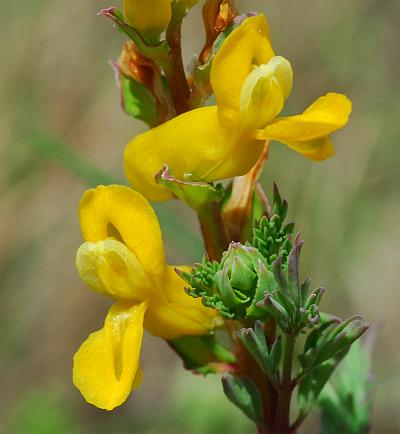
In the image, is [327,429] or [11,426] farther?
[11,426]

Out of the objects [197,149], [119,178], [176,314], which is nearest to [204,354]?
[176,314]

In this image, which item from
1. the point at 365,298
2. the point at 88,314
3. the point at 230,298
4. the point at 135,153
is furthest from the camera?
the point at 88,314

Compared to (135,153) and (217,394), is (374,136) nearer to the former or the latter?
(217,394)

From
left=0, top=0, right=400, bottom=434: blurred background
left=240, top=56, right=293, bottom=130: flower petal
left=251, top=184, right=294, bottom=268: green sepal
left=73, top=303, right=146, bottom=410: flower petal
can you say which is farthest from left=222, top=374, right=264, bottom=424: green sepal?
left=0, top=0, right=400, bottom=434: blurred background

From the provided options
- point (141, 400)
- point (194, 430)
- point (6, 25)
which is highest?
point (6, 25)

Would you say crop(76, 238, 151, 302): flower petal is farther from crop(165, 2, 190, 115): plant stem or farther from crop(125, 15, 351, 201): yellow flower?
crop(165, 2, 190, 115): plant stem

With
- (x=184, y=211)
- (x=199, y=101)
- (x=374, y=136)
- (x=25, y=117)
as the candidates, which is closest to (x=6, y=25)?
(x=25, y=117)

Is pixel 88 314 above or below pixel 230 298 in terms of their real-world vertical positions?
below

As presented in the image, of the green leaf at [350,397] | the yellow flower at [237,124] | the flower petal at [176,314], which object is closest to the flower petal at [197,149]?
the yellow flower at [237,124]

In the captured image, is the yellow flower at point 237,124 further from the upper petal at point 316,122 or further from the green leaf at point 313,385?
the green leaf at point 313,385
